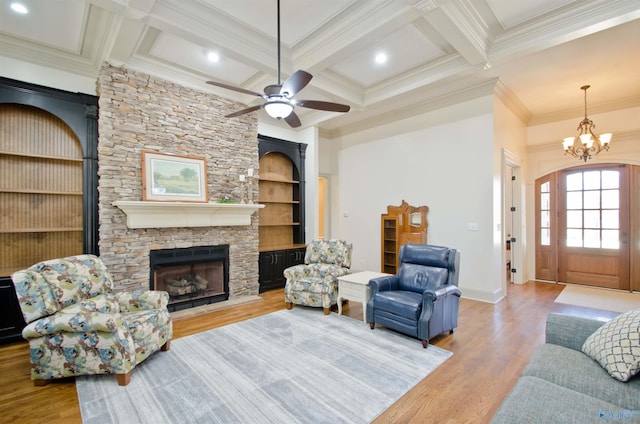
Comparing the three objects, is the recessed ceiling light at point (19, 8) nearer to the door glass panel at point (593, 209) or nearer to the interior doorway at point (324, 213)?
the interior doorway at point (324, 213)

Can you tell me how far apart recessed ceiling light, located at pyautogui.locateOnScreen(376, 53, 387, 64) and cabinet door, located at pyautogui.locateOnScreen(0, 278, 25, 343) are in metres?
5.17

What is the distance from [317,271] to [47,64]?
443 cm

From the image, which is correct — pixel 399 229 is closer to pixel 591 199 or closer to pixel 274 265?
pixel 274 265

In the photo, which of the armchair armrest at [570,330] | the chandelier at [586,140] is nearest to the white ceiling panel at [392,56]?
the chandelier at [586,140]

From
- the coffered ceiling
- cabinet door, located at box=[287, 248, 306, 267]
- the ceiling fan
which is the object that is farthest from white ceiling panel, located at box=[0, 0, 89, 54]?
cabinet door, located at box=[287, 248, 306, 267]

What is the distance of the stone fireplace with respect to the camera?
12.6 ft

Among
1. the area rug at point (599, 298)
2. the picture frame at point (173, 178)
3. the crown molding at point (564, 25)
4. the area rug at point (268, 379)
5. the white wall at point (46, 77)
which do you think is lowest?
the area rug at point (599, 298)

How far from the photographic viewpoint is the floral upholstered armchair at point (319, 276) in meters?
4.19

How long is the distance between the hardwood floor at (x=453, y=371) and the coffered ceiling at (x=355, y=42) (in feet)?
11.1

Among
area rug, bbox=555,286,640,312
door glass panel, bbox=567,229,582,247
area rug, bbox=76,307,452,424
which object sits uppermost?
door glass panel, bbox=567,229,582,247

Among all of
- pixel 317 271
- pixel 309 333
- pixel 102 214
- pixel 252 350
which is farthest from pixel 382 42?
pixel 102 214

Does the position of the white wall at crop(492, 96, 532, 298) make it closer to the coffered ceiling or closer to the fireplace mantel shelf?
the coffered ceiling

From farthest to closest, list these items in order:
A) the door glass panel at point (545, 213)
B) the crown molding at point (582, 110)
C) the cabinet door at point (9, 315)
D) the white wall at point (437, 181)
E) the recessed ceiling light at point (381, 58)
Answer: the door glass panel at point (545, 213) → the crown molding at point (582, 110) → the white wall at point (437, 181) → the recessed ceiling light at point (381, 58) → the cabinet door at point (9, 315)

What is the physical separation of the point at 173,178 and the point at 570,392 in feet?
15.3
